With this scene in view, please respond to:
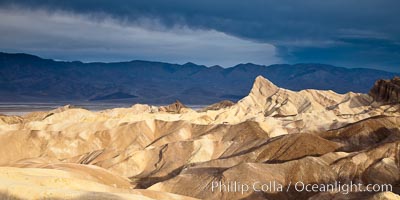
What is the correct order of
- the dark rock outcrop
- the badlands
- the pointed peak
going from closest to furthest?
the badlands < the dark rock outcrop < the pointed peak

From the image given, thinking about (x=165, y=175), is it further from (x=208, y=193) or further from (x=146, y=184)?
(x=208, y=193)

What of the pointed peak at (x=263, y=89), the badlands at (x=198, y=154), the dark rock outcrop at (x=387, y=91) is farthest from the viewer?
the pointed peak at (x=263, y=89)

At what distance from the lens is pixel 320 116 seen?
274 ft

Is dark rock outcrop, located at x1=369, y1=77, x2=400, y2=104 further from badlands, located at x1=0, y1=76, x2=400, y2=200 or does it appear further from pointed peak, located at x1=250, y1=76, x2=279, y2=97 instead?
pointed peak, located at x1=250, y1=76, x2=279, y2=97

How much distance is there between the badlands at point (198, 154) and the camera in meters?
35.7

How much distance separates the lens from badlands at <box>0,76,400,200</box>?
35.7 m

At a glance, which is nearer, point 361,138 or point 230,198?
point 230,198

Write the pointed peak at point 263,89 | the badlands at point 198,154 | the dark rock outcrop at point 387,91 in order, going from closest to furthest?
the badlands at point 198,154, the dark rock outcrop at point 387,91, the pointed peak at point 263,89

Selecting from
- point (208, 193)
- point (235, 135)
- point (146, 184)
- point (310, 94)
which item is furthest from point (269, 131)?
point (310, 94)

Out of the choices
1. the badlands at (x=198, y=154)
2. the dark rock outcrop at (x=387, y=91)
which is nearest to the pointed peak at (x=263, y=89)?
the badlands at (x=198, y=154)

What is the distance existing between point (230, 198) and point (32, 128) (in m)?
46.4

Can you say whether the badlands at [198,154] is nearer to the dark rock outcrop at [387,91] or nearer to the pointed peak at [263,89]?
the dark rock outcrop at [387,91]

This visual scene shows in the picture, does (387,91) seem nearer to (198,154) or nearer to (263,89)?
(263,89)

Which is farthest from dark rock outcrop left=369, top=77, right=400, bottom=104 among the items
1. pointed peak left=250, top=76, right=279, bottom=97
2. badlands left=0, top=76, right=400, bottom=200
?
pointed peak left=250, top=76, right=279, bottom=97
